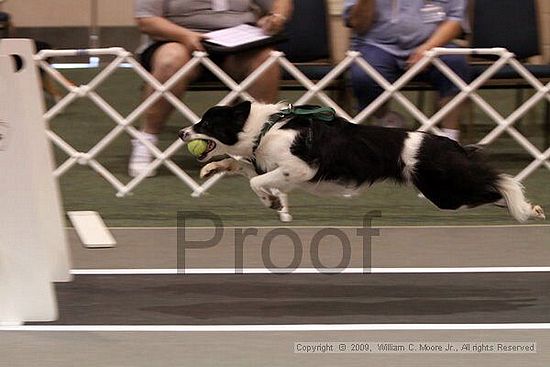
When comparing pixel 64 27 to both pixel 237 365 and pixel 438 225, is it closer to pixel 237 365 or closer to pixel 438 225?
pixel 438 225

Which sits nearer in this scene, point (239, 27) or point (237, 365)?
point (237, 365)

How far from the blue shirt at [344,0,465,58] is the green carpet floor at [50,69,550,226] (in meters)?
0.67

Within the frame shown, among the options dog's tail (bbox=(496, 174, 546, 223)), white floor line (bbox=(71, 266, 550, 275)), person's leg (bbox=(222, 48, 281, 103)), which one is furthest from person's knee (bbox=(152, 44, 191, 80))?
dog's tail (bbox=(496, 174, 546, 223))

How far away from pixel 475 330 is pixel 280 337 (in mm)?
541

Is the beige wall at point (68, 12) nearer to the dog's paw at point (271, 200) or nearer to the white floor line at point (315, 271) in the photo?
the white floor line at point (315, 271)

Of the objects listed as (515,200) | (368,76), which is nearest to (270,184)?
(515,200)

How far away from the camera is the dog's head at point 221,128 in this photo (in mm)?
3555

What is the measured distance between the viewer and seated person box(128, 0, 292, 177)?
17.6ft

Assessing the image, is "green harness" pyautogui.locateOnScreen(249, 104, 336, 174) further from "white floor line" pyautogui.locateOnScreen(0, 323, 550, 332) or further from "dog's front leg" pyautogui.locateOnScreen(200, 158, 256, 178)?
"white floor line" pyautogui.locateOnScreen(0, 323, 550, 332)

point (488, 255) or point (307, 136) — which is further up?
point (307, 136)

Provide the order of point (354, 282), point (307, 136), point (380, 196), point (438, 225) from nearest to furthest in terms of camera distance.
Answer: point (307, 136) < point (354, 282) < point (438, 225) < point (380, 196)

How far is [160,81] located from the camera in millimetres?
5371

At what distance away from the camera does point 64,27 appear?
9.65 m

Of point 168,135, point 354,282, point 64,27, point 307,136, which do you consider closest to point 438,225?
point 354,282
